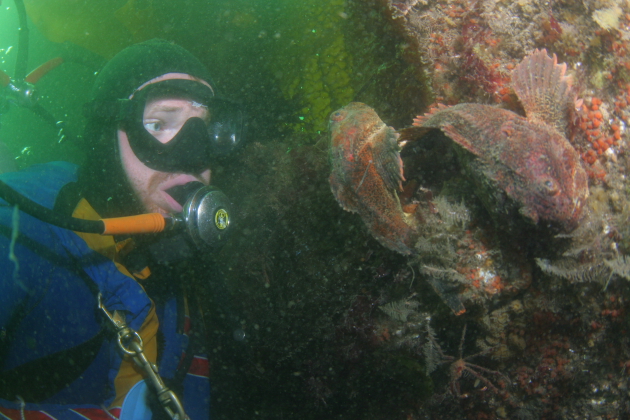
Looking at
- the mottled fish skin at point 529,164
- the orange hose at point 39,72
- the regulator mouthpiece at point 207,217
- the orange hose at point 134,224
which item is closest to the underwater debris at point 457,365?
the mottled fish skin at point 529,164

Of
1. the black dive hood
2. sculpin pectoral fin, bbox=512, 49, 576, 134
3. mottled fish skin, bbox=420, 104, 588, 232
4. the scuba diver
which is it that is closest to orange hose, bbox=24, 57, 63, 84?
the scuba diver

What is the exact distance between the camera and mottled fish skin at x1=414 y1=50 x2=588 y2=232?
1.76 meters

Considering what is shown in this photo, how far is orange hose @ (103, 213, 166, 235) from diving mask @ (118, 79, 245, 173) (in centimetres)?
81

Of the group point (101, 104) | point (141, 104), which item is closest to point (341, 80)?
point (141, 104)

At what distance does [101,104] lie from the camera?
291 centimetres

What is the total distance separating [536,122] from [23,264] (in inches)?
152

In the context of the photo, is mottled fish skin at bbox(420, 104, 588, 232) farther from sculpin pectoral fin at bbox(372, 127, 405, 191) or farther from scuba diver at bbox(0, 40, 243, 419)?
scuba diver at bbox(0, 40, 243, 419)

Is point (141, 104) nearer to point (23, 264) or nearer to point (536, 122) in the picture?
point (23, 264)

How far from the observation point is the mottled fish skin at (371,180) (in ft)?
7.38

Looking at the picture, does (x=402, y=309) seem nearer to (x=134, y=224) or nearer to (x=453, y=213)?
(x=453, y=213)

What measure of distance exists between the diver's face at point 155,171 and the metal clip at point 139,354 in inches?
40.8

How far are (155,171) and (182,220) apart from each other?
0.69m

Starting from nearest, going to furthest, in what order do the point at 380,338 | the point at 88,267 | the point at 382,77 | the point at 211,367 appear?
1. the point at 88,267
2. the point at 380,338
3. the point at 382,77
4. the point at 211,367

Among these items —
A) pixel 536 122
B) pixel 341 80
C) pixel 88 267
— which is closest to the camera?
pixel 536 122
